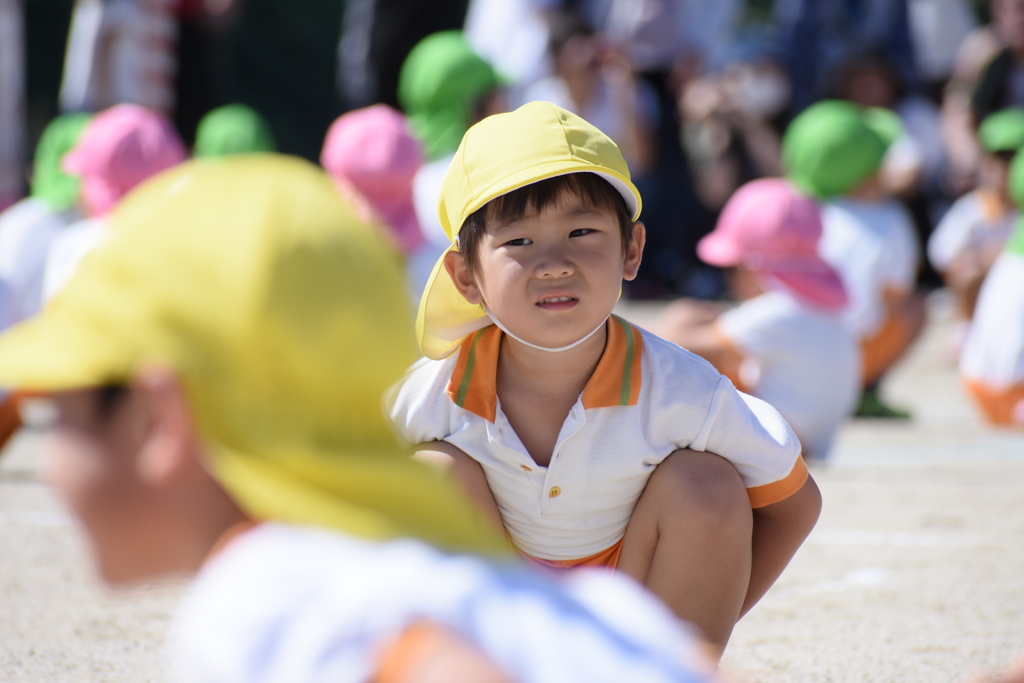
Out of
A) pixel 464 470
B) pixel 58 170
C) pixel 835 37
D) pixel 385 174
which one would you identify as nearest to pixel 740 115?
pixel 835 37

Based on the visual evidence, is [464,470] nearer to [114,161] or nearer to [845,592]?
[845,592]

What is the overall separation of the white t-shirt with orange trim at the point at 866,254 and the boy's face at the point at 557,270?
3262 millimetres

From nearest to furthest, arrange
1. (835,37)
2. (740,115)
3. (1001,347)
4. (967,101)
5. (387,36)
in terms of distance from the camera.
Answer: (1001,347), (967,101), (387,36), (740,115), (835,37)

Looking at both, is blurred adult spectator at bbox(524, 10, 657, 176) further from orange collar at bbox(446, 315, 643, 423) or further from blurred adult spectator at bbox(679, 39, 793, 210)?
orange collar at bbox(446, 315, 643, 423)

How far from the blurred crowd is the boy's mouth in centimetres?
207

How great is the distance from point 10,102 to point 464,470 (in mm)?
6183

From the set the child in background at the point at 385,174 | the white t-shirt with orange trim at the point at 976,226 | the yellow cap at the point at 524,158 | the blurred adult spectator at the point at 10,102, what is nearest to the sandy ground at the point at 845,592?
the yellow cap at the point at 524,158

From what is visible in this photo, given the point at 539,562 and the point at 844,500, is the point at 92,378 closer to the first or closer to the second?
the point at 539,562

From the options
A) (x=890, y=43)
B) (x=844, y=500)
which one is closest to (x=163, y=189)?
(x=844, y=500)

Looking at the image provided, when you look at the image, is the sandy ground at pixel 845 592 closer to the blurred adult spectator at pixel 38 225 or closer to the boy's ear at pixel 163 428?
the blurred adult spectator at pixel 38 225

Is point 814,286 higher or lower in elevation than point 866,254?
higher

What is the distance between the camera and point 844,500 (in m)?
3.75

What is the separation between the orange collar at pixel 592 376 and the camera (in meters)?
1.99

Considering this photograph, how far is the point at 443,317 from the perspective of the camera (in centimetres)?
218
